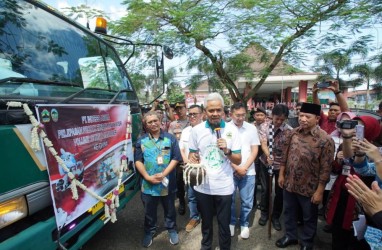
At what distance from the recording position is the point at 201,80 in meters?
9.18

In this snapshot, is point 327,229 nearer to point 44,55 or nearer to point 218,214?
point 218,214

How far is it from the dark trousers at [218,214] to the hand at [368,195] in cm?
114

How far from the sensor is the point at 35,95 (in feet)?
5.89

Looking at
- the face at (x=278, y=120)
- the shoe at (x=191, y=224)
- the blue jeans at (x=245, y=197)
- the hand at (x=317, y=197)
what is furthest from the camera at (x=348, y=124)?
the shoe at (x=191, y=224)

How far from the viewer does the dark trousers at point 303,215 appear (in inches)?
109

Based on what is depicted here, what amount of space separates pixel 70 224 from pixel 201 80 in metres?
7.73

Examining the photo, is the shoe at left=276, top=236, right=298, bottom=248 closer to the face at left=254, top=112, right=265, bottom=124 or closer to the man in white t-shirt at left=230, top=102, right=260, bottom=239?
the man in white t-shirt at left=230, top=102, right=260, bottom=239

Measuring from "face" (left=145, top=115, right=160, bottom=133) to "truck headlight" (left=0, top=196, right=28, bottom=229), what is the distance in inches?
61.0

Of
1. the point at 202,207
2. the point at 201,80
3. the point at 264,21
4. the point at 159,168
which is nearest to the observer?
the point at 202,207

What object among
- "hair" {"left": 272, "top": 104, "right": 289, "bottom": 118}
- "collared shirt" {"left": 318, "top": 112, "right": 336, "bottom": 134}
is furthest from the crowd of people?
"collared shirt" {"left": 318, "top": 112, "right": 336, "bottom": 134}

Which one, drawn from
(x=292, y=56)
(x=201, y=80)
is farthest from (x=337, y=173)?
(x=201, y=80)

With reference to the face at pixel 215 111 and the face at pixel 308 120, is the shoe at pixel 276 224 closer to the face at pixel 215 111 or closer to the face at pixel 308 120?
the face at pixel 308 120

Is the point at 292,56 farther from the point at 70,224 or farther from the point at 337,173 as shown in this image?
the point at 70,224

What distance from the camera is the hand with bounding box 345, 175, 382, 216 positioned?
1556 millimetres
